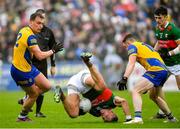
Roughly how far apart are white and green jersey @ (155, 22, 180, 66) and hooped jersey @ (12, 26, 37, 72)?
3.36 meters

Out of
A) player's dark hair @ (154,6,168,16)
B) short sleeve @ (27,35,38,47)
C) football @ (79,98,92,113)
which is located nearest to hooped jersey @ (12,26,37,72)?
short sleeve @ (27,35,38,47)

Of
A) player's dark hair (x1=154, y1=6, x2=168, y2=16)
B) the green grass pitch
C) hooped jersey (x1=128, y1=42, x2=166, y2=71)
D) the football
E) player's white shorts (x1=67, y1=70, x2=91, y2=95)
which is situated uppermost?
player's dark hair (x1=154, y1=6, x2=168, y2=16)

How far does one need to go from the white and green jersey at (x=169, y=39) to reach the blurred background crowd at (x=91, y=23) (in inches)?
518

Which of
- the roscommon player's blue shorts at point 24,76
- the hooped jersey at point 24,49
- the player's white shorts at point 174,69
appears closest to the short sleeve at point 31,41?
the hooped jersey at point 24,49

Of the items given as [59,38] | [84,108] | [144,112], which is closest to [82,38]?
[59,38]

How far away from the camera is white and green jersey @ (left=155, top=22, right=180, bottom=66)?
1767 cm

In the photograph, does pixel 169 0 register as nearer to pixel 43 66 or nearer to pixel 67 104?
pixel 43 66

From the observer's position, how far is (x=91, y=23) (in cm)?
3406

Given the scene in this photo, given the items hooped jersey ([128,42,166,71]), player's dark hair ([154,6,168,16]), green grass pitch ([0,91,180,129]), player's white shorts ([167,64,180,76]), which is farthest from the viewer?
player's white shorts ([167,64,180,76])

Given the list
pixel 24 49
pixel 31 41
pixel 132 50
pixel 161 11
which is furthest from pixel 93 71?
pixel 161 11

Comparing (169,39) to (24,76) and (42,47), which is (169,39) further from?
(24,76)

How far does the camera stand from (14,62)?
16.5 m

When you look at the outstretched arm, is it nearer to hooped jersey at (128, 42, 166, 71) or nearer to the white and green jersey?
hooped jersey at (128, 42, 166, 71)

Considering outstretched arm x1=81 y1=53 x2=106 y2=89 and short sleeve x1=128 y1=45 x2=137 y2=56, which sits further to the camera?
short sleeve x1=128 y1=45 x2=137 y2=56
